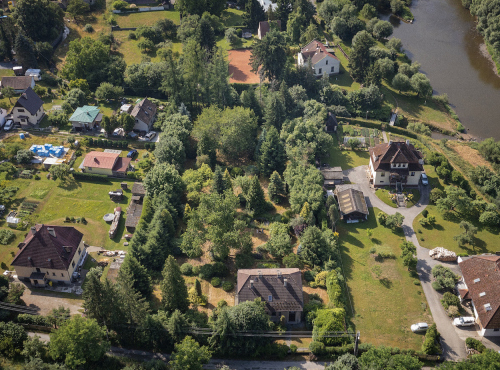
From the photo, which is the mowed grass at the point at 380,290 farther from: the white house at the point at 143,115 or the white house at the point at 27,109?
the white house at the point at 27,109

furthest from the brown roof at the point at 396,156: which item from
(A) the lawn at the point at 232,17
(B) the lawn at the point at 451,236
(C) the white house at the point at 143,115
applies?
(A) the lawn at the point at 232,17

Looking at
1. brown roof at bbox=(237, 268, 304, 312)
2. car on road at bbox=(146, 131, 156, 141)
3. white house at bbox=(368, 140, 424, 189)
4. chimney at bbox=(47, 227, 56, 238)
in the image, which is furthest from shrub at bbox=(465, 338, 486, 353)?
car on road at bbox=(146, 131, 156, 141)

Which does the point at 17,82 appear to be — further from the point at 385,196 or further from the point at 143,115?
the point at 385,196

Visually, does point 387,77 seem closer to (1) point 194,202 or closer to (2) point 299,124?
(2) point 299,124

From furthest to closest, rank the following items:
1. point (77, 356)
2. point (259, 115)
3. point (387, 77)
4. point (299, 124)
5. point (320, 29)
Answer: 1. point (320, 29)
2. point (387, 77)
3. point (259, 115)
4. point (299, 124)
5. point (77, 356)

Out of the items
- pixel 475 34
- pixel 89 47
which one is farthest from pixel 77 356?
pixel 475 34

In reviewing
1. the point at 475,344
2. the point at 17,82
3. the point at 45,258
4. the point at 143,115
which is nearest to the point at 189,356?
the point at 45,258
